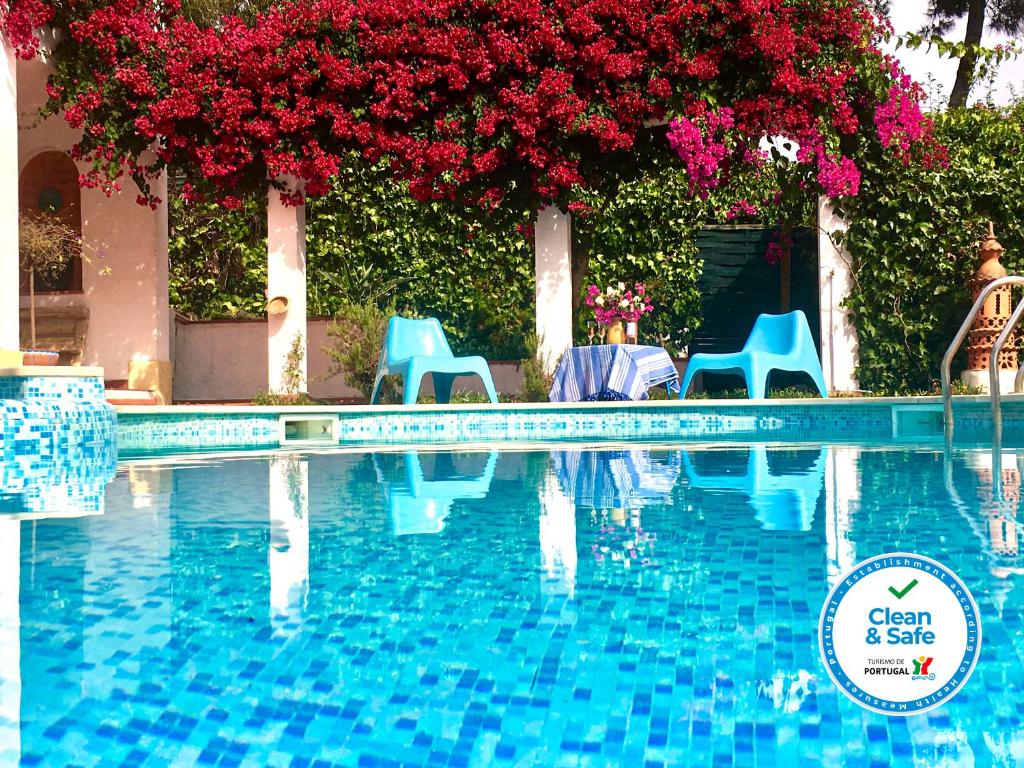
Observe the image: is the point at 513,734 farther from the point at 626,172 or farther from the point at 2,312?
the point at 626,172

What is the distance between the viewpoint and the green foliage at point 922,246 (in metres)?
9.03

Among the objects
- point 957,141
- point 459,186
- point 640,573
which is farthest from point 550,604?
point 957,141

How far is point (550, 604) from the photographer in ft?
7.23

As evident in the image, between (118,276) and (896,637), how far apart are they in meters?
9.07

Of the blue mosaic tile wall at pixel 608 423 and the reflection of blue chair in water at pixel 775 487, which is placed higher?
the blue mosaic tile wall at pixel 608 423

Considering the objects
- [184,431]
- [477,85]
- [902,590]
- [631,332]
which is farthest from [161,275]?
[902,590]

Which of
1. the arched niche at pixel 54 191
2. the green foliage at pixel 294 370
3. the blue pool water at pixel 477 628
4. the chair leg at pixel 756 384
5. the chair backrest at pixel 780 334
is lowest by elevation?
the blue pool water at pixel 477 628

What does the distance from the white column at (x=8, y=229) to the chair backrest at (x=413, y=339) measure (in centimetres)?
275

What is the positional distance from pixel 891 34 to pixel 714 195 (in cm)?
263

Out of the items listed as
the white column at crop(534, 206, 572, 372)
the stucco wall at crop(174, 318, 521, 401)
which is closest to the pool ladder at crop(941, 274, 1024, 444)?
the white column at crop(534, 206, 572, 372)

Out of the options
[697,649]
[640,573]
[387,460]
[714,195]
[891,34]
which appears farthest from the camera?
[714,195]

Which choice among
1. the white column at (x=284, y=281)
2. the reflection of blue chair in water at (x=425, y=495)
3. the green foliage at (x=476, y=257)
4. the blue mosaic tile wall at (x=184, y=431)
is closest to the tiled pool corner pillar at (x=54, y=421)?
the blue mosaic tile wall at (x=184, y=431)

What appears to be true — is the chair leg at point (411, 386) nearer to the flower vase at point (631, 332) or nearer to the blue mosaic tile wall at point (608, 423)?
the blue mosaic tile wall at point (608, 423)

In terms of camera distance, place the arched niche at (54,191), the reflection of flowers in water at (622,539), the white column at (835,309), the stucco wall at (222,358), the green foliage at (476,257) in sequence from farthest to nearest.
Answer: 1. the stucco wall at (222,358)
2. the green foliage at (476,257)
3. the arched niche at (54,191)
4. the white column at (835,309)
5. the reflection of flowers in water at (622,539)
